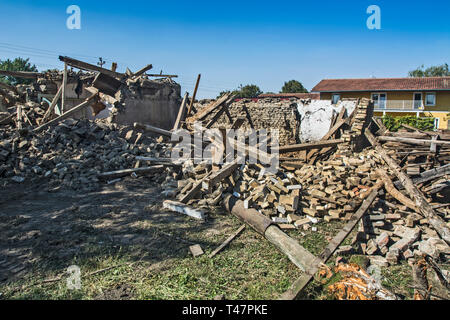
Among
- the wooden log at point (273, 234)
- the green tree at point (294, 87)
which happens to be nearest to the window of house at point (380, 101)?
the green tree at point (294, 87)

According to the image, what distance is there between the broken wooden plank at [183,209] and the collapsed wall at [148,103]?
23.1 ft

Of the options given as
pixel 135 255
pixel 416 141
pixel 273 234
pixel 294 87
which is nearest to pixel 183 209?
pixel 135 255

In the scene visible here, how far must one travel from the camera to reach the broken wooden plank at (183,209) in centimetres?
626

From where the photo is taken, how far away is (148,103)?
44.9ft

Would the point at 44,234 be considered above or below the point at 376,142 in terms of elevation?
below

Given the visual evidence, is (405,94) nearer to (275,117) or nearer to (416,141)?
(275,117)

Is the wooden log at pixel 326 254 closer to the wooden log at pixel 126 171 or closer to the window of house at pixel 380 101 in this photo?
the wooden log at pixel 126 171

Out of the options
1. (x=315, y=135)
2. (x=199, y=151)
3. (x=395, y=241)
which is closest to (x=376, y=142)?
(x=315, y=135)

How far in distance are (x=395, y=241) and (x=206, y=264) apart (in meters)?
4.01

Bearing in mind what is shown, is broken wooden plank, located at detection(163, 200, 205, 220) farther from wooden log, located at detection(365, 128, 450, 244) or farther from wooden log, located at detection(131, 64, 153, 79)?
wooden log, located at detection(131, 64, 153, 79)

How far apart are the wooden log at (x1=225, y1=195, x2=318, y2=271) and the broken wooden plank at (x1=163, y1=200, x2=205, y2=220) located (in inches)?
28.7

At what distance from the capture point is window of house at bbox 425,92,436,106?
3083cm
